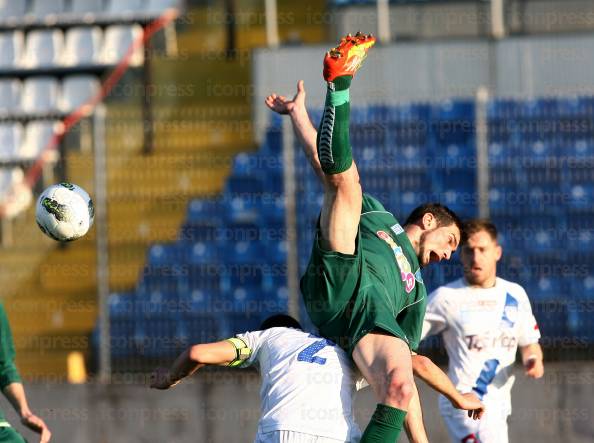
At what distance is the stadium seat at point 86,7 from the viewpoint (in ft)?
57.0

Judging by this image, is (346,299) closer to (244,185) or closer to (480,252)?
(480,252)

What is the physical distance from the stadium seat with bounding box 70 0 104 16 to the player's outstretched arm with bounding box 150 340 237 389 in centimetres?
1216

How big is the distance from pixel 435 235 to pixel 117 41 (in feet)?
34.4

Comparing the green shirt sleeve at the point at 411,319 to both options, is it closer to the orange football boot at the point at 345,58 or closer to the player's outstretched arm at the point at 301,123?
the player's outstretched arm at the point at 301,123

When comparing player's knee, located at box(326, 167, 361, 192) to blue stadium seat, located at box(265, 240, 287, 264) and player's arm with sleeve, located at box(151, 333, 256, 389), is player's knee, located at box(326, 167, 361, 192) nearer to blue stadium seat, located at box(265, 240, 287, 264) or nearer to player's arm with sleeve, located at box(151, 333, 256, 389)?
player's arm with sleeve, located at box(151, 333, 256, 389)

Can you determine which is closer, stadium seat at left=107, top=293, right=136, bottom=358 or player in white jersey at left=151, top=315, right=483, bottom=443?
Result: player in white jersey at left=151, top=315, right=483, bottom=443

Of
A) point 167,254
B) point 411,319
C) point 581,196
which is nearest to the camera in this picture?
point 411,319

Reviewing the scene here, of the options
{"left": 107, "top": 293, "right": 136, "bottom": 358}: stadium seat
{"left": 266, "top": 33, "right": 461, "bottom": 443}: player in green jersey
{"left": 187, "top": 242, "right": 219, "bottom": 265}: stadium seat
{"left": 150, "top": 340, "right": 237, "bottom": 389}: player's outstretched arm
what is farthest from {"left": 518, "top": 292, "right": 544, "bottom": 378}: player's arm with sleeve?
{"left": 107, "top": 293, "right": 136, "bottom": 358}: stadium seat

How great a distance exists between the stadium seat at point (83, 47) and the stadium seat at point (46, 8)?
0.96 m

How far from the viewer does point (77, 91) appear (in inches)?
645

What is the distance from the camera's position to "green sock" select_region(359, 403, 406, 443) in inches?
224

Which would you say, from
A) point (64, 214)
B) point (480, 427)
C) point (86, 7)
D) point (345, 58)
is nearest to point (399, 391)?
point (345, 58)

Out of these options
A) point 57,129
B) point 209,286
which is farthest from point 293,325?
point 57,129

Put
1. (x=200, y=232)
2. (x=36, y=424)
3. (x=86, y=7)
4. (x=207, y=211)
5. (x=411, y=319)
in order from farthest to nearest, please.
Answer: (x=86, y=7), (x=207, y=211), (x=200, y=232), (x=36, y=424), (x=411, y=319)
